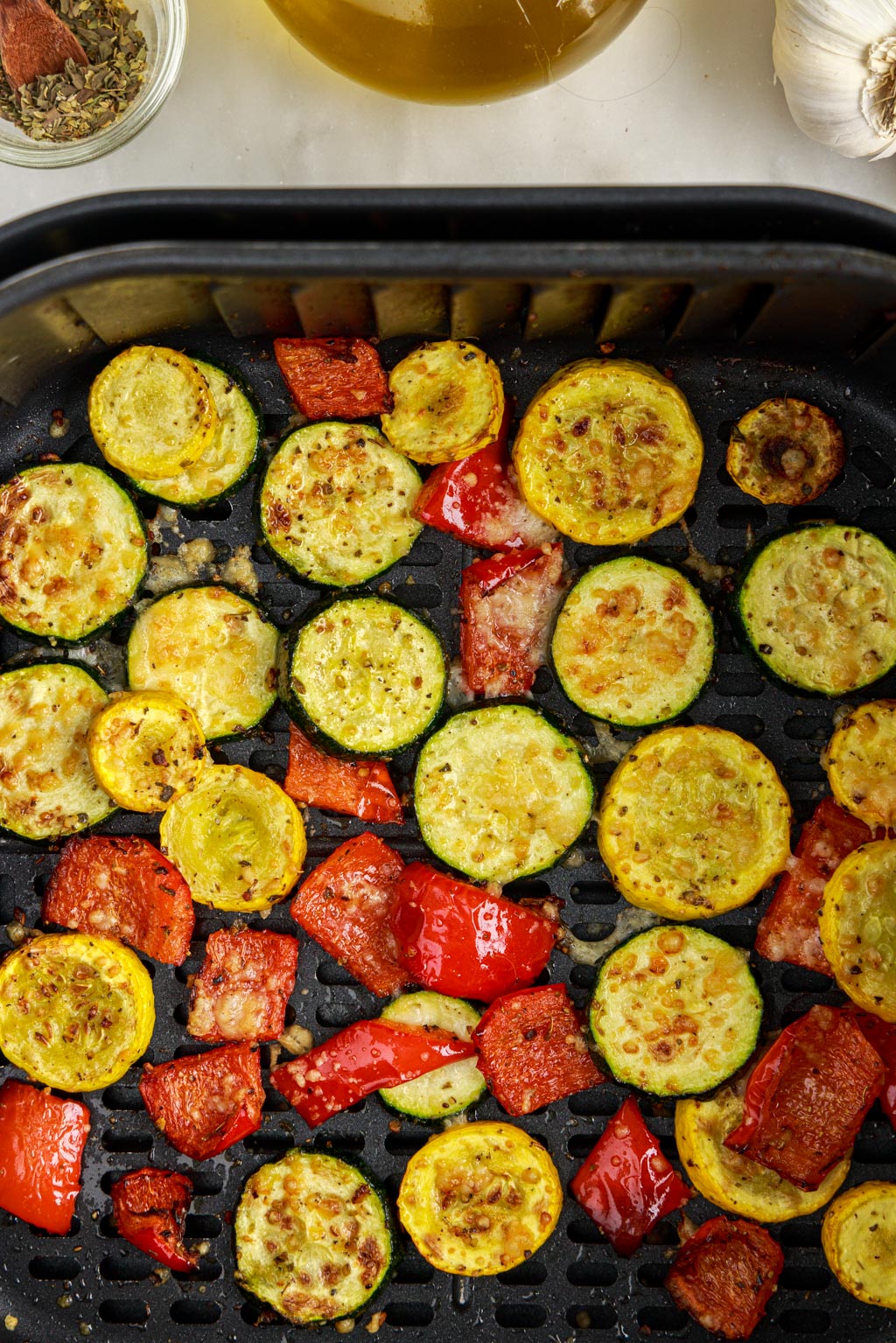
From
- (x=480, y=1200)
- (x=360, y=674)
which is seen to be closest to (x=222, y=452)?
(x=360, y=674)

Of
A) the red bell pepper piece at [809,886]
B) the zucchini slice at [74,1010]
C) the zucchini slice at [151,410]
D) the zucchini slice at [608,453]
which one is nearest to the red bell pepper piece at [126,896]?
the zucchini slice at [74,1010]

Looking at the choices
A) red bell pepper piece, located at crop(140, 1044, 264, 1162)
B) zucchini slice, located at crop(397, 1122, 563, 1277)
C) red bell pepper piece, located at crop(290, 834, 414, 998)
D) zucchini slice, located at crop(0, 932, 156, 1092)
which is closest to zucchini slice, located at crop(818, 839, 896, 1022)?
zucchini slice, located at crop(397, 1122, 563, 1277)

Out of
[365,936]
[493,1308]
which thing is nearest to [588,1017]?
[365,936]

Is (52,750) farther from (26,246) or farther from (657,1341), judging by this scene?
(657,1341)

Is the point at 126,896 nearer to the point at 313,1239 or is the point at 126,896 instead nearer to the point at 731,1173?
the point at 313,1239

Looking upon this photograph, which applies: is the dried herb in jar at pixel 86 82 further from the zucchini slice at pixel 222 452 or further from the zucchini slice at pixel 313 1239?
the zucchini slice at pixel 313 1239

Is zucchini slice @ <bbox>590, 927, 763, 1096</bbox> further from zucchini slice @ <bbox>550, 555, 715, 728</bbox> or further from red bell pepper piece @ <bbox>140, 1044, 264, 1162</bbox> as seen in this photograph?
red bell pepper piece @ <bbox>140, 1044, 264, 1162</bbox>
